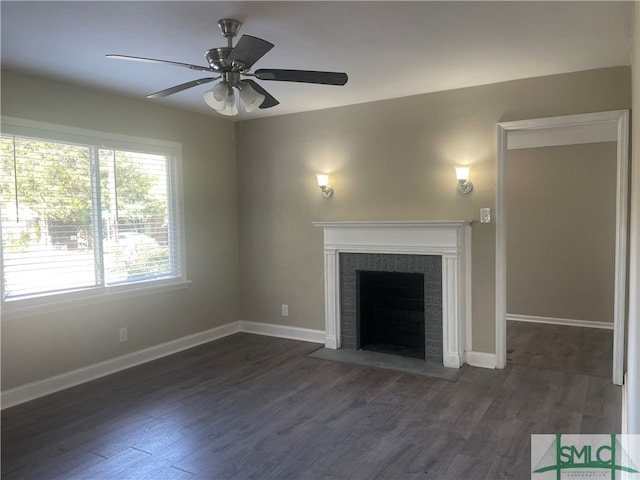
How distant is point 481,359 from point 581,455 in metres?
1.49

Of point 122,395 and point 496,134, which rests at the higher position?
point 496,134

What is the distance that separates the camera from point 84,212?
12.7ft

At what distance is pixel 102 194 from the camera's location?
13.2 ft

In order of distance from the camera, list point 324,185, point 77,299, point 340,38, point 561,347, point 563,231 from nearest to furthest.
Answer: point 340,38
point 77,299
point 561,347
point 324,185
point 563,231

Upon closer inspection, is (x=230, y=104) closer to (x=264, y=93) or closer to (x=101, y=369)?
(x=264, y=93)

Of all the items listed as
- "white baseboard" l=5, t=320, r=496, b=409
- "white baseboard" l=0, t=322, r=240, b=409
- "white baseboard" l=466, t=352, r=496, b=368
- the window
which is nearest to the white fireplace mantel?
"white baseboard" l=466, t=352, r=496, b=368

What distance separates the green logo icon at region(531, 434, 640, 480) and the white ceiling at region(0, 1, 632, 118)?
2.39 meters

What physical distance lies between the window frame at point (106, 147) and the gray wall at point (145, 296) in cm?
6

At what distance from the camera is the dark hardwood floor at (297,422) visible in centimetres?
257

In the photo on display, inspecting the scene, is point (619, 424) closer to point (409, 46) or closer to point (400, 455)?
point (400, 455)

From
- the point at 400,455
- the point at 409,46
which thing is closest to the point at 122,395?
the point at 400,455

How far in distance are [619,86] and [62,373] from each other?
4941mm

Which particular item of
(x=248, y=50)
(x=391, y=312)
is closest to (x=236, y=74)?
(x=248, y=50)

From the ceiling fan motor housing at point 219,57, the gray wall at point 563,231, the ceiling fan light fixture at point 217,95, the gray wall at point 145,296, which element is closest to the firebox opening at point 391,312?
the gray wall at point 145,296
